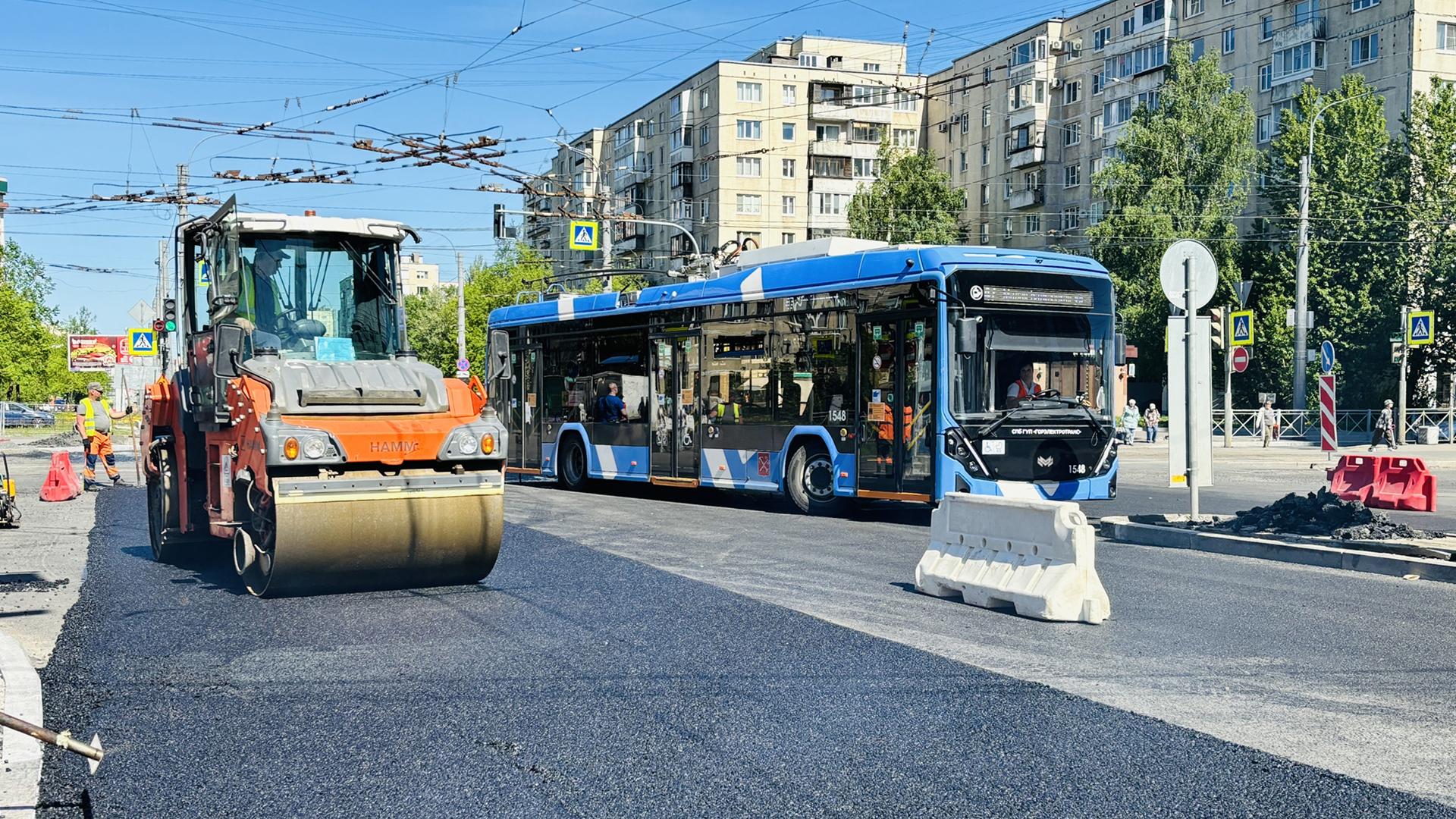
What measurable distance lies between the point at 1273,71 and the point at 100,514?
Answer: 177 feet

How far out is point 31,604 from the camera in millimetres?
9719

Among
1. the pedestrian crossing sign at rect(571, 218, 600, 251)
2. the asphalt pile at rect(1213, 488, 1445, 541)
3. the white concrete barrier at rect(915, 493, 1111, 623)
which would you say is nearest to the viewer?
the white concrete barrier at rect(915, 493, 1111, 623)

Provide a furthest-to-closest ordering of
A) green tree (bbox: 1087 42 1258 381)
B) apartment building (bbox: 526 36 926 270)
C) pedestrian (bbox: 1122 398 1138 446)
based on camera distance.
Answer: apartment building (bbox: 526 36 926 270), green tree (bbox: 1087 42 1258 381), pedestrian (bbox: 1122 398 1138 446)

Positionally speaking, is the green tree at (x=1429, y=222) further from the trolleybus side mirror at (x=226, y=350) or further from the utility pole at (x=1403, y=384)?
the trolleybus side mirror at (x=226, y=350)

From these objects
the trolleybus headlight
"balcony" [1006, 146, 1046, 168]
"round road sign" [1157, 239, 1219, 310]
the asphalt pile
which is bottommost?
the asphalt pile

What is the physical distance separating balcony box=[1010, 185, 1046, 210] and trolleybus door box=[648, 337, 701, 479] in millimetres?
55846

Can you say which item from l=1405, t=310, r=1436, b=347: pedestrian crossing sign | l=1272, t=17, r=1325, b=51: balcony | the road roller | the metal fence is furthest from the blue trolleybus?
l=1272, t=17, r=1325, b=51: balcony

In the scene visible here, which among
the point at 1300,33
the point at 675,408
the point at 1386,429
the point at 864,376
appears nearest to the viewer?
the point at 864,376

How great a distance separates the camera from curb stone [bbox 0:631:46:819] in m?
5.01

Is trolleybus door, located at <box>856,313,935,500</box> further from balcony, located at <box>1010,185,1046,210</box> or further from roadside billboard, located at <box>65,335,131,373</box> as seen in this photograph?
balcony, located at <box>1010,185,1046,210</box>

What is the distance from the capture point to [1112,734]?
5.96 m

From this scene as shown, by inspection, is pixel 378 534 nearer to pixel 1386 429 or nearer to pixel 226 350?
pixel 226 350

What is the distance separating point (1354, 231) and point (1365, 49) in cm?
899

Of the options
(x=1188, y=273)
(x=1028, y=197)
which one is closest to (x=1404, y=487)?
(x=1188, y=273)
